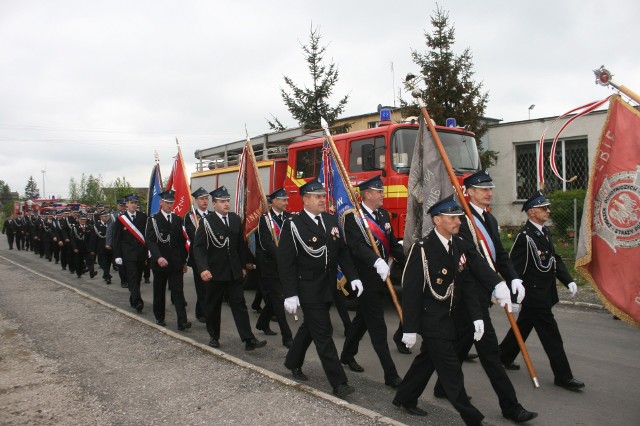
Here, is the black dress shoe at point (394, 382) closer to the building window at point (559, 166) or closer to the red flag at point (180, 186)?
the red flag at point (180, 186)

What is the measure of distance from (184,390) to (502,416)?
2813mm

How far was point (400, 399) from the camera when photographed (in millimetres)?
4449

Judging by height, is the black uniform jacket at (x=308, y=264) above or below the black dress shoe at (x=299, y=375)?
above

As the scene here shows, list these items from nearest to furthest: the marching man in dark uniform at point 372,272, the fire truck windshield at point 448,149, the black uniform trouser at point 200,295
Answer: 1. the marching man in dark uniform at point 372,272
2. the black uniform trouser at point 200,295
3. the fire truck windshield at point 448,149

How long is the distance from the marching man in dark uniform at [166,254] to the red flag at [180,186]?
0.84 metres

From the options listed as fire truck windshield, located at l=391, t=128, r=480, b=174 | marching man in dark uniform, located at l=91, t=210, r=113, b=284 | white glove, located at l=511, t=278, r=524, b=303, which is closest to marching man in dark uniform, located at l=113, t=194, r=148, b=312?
marching man in dark uniform, located at l=91, t=210, r=113, b=284

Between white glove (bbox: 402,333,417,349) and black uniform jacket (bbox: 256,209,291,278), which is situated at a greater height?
black uniform jacket (bbox: 256,209,291,278)

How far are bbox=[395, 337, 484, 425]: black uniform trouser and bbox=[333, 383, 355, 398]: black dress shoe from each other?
0.52 meters

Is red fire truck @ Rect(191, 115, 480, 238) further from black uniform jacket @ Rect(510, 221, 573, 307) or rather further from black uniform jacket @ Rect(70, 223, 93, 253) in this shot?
black uniform jacket @ Rect(70, 223, 93, 253)

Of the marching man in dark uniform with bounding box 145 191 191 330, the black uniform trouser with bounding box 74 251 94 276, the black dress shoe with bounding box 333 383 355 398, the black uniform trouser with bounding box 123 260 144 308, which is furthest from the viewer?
the black uniform trouser with bounding box 74 251 94 276

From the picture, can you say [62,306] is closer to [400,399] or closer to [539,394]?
[400,399]

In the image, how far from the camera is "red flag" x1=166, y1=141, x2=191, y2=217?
9.23 m

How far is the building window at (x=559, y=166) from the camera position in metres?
16.4

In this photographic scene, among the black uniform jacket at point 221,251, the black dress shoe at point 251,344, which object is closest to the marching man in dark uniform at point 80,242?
the black uniform jacket at point 221,251
